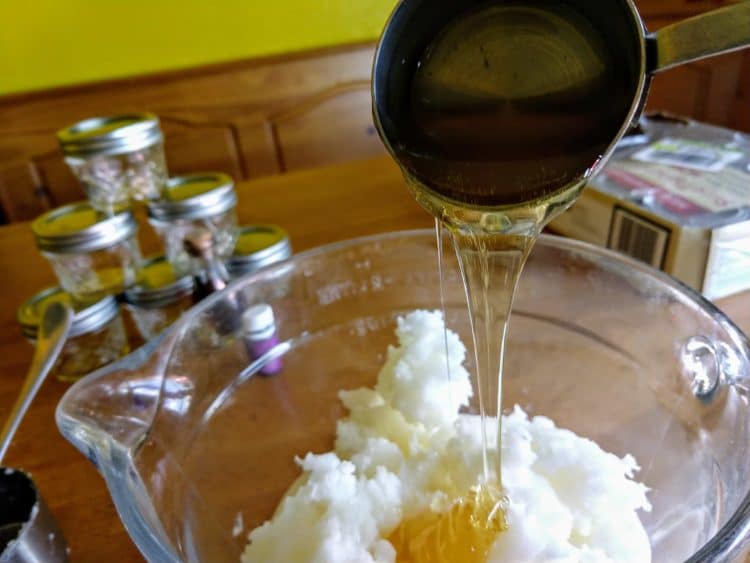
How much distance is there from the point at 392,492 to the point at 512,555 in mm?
111

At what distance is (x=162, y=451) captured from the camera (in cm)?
58

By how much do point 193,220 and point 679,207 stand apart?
662 millimetres

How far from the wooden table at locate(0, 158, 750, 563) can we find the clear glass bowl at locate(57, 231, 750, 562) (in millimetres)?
102

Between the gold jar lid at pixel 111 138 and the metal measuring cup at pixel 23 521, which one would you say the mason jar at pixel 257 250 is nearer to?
the gold jar lid at pixel 111 138

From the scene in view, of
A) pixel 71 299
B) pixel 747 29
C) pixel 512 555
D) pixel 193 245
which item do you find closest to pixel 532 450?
pixel 512 555

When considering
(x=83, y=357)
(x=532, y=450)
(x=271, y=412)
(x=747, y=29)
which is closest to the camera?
(x=747, y=29)

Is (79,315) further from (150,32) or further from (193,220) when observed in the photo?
(150,32)

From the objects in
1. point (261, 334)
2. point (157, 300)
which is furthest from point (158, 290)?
point (261, 334)

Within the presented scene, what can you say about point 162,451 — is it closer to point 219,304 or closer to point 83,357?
point 219,304

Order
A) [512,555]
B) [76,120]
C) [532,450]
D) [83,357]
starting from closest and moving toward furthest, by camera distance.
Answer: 1. [512,555]
2. [532,450]
3. [83,357]
4. [76,120]

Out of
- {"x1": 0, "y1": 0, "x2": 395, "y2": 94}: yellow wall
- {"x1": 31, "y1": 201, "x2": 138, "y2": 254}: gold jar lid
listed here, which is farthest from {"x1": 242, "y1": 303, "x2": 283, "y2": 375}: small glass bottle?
{"x1": 0, "y1": 0, "x2": 395, "y2": 94}: yellow wall

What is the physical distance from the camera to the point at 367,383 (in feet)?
2.44

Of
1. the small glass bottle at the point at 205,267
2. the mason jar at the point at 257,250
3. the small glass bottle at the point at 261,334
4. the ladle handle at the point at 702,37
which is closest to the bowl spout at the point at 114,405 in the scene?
the small glass bottle at the point at 261,334

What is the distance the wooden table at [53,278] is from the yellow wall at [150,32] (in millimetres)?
964
